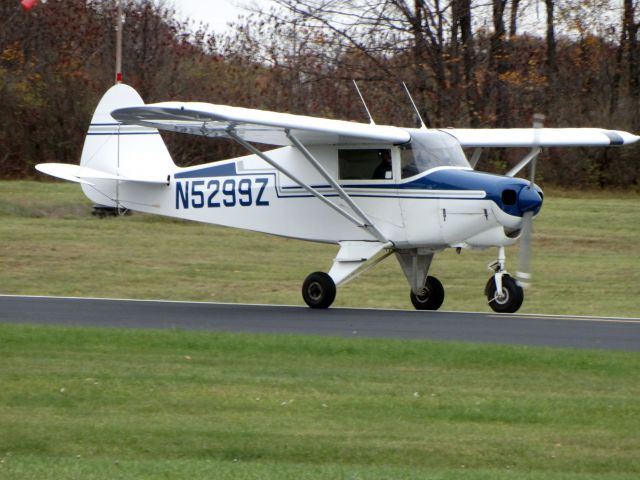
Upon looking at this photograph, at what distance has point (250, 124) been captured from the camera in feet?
53.4

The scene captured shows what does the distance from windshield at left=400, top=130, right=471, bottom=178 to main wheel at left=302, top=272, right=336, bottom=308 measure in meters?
1.88

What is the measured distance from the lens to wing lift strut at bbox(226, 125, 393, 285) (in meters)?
17.0

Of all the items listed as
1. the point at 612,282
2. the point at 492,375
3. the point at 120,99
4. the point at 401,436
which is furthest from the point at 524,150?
the point at 401,436

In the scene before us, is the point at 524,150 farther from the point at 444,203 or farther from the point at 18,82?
the point at 444,203

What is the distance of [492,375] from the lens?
461 inches

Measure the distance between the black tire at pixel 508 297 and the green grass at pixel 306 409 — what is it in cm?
363

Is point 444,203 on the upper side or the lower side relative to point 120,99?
lower

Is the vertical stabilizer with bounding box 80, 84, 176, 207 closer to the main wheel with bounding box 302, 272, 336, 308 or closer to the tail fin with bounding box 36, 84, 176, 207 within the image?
→ the tail fin with bounding box 36, 84, 176, 207

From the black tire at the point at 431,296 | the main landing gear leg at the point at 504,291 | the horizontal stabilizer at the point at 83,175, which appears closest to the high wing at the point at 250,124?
the horizontal stabilizer at the point at 83,175

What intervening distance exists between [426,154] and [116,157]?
5321 mm

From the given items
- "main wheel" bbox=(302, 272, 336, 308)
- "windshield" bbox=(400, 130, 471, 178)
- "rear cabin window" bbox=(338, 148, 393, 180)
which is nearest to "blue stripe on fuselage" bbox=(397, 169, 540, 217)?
"windshield" bbox=(400, 130, 471, 178)

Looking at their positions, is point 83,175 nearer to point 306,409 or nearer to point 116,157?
point 116,157

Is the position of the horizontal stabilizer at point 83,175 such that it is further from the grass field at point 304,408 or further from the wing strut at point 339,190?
the grass field at point 304,408

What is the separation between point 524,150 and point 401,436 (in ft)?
101
